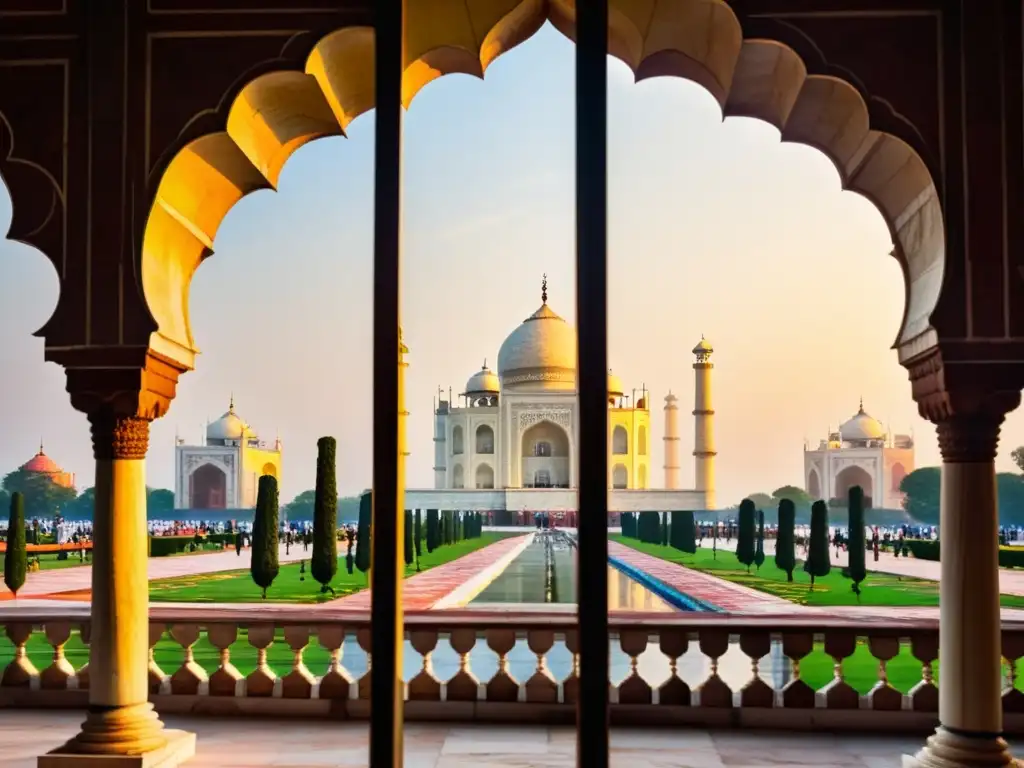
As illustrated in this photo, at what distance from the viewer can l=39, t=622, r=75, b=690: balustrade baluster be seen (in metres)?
4.45

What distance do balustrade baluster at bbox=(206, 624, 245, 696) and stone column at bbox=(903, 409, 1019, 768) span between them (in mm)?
2594

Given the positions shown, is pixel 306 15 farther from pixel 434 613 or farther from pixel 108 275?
pixel 434 613

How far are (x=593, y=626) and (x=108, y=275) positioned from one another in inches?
79.6

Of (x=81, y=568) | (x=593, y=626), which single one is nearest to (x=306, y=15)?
(x=593, y=626)

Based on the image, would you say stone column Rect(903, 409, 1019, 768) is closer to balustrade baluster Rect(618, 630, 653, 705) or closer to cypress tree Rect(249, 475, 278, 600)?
balustrade baluster Rect(618, 630, 653, 705)

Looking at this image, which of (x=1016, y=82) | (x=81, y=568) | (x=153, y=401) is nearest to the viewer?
(x=1016, y=82)

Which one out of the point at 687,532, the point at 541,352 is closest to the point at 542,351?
the point at 541,352

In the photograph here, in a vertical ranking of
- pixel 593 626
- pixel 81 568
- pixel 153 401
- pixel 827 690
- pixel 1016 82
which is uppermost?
pixel 1016 82

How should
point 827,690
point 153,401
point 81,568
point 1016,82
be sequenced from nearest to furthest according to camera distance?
point 1016,82 < point 153,401 < point 827,690 < point 81,568

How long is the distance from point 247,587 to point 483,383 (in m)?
26.2

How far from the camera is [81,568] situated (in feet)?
61.4

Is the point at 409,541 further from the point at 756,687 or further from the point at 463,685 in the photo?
the point at 756,687

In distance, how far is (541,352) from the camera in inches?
1372

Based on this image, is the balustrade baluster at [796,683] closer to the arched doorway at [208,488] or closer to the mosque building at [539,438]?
the mosque building at [539,438]
